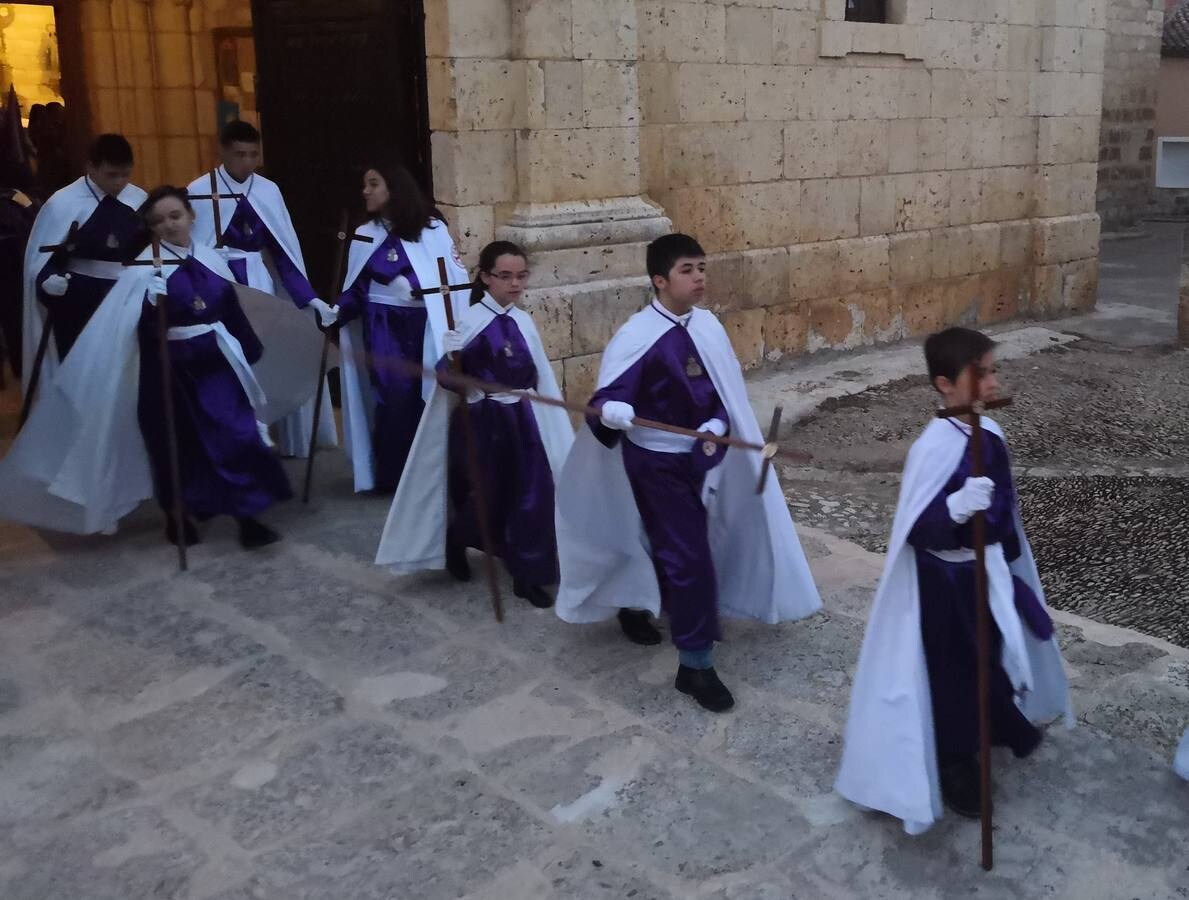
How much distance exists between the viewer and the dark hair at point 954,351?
304 cm

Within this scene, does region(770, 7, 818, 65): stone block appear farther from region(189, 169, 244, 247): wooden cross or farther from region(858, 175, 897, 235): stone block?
region(189, 169, 244, 247): wooden cross

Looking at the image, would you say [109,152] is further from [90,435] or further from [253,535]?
[253,535]

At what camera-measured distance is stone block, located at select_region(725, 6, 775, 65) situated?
8.04 metres

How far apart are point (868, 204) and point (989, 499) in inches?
265

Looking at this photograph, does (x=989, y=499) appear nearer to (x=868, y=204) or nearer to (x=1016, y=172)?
(x=868, y=204)

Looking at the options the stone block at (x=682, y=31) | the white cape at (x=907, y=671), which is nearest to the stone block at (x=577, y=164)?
the stone block at (x=682, y=31)

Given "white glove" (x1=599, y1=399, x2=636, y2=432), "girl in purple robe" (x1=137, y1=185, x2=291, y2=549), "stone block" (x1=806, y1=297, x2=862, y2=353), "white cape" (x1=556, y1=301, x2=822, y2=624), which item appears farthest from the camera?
"stone block" (x1=806, y1=297, x2=862, y2=353)

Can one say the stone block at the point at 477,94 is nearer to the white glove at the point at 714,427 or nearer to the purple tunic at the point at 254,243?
the purple tunic at the point at 254,243

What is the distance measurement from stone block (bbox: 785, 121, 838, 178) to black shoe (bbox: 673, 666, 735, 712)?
5.48 meters

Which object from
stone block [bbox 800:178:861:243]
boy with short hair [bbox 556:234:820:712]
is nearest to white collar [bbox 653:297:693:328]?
boy with short hair [bbox 556:234:820:712]

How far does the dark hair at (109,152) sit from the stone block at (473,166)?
1.65 meters

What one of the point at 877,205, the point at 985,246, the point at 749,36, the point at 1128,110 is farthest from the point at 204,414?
the point at 1128,110

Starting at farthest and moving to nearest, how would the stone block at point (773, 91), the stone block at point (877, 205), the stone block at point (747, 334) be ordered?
the stone block at point (877, 205) < the stone block at point (747, 334) < the stone block at point (773, 91)

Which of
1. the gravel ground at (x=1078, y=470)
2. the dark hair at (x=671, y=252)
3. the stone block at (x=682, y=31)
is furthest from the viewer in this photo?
the stone block at (x=682, y=31)
